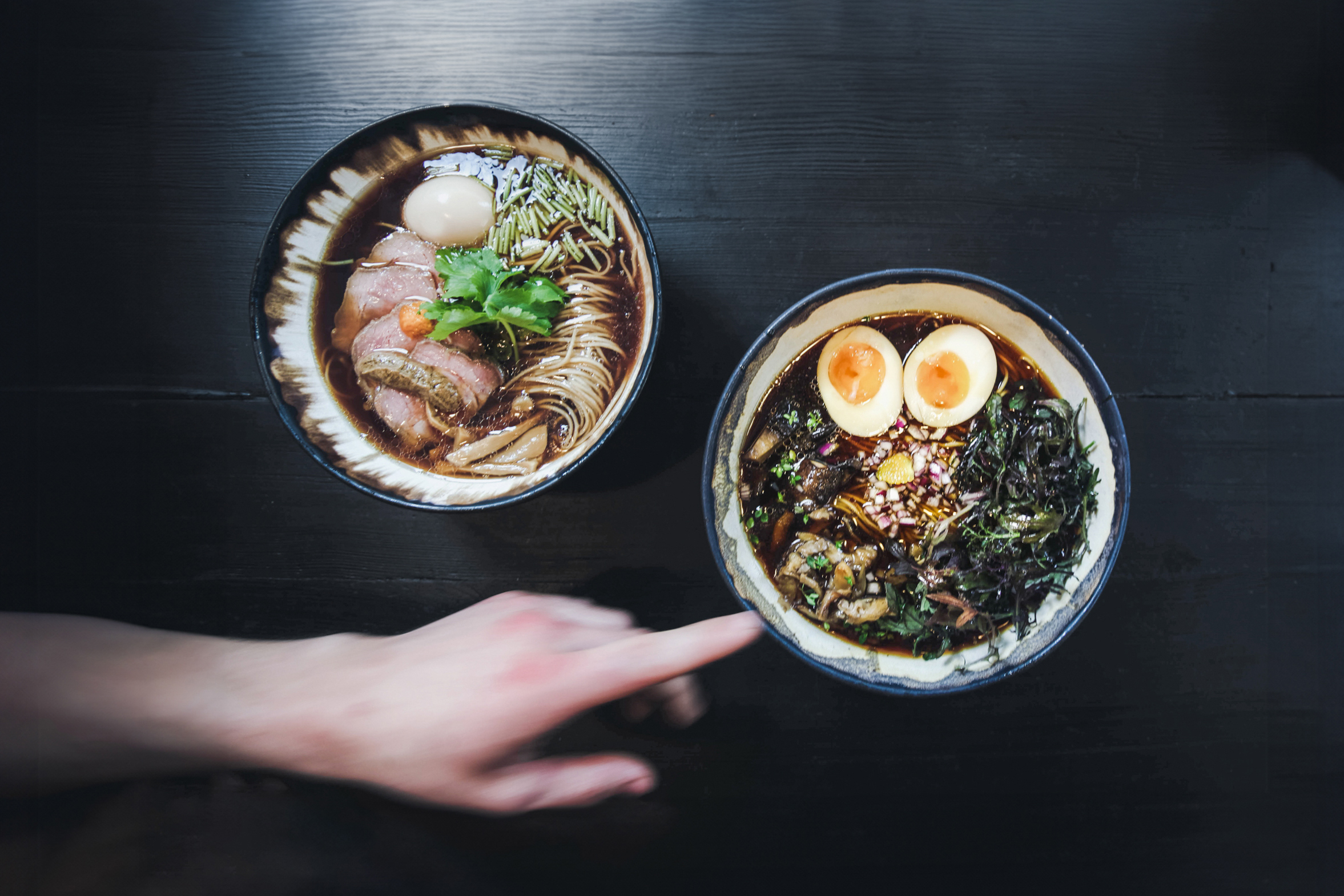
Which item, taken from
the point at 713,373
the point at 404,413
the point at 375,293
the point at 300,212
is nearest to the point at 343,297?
the point at 375,293

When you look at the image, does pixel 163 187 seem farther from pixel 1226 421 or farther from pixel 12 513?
pixel 1226 421

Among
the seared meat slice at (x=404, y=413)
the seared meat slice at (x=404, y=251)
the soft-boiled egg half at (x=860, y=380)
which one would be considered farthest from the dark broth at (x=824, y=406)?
the seared meat slice at (x=404, y=251)

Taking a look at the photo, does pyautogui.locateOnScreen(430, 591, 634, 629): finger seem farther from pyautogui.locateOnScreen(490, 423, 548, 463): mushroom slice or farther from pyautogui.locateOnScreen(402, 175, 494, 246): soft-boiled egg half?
pyautogui.locateOnScreen(402, 175, 494, 246): soft-boiled egg half

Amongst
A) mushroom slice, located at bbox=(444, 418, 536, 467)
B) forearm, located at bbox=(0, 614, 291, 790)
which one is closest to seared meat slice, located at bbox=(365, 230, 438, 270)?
mushroom slice, located at bbox=(444, 418, 536, 467)

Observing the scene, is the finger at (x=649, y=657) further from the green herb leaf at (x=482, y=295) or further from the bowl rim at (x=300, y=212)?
the green herb leaf at (x=482, y=295)

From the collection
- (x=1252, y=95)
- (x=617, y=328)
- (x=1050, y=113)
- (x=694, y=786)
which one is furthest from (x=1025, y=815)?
(x=1252, y=95)

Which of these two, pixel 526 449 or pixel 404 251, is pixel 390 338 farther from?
pixel 526 449

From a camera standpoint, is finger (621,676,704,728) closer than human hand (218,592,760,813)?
No
